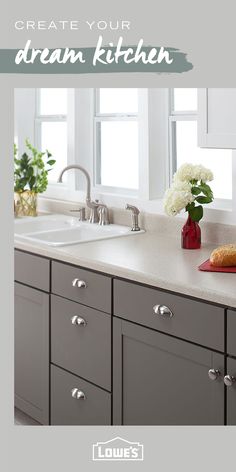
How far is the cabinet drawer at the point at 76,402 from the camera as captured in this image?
273cm

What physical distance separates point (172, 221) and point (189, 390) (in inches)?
41.2

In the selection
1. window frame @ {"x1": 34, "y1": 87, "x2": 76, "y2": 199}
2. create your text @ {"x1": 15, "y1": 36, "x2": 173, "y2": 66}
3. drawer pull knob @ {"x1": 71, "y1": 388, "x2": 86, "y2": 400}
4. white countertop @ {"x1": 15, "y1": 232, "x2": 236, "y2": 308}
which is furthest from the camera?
window frame @ {"x1": 34, "y1": 87, "x2": 76, "y2": 199}

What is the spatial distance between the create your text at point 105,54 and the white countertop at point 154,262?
784 mm

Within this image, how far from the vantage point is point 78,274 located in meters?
2.76

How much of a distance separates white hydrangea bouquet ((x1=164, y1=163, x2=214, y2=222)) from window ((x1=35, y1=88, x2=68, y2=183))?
1551 mm

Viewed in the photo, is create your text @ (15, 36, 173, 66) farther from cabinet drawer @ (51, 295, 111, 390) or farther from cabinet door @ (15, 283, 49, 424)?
cabinet door @ (15, 283, 49, 424)

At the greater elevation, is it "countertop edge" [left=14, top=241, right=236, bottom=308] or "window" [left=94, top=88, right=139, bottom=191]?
"window" [left=94, top=88, right=139, bottom=191]

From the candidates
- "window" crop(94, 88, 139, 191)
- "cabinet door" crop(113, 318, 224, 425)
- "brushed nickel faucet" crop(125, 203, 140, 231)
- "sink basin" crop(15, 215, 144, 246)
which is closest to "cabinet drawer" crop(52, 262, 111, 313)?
"cabinet door" crop(113, 318, 224, 425)

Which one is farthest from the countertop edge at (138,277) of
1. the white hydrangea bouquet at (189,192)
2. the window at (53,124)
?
the window at (53,124)

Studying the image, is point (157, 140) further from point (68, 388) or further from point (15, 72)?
point (15, 72)

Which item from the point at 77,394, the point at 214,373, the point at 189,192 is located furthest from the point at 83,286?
the point at 214,373

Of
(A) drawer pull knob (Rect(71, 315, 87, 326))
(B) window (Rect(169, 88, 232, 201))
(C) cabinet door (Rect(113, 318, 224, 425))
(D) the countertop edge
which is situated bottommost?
(C) cabinet door (Rect(113, 318, 224, 425))

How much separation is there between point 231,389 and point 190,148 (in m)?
1.48

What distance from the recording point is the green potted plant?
3.97 m
